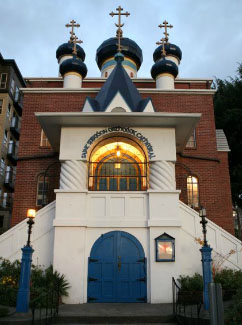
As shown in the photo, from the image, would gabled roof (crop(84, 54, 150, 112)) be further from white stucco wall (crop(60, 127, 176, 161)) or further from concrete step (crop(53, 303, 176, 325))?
concrete step (crop(53, 303, 176, 325))

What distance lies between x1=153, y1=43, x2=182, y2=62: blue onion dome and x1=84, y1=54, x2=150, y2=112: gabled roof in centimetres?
693

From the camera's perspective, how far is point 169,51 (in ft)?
71.8

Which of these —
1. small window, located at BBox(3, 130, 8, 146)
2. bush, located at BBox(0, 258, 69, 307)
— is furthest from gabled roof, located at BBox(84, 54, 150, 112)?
small window, located at BBox(3, 130, 8, 146)

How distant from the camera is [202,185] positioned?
50.4 ft

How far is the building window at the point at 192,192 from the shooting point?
15225 mm

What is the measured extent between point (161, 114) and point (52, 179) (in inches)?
243

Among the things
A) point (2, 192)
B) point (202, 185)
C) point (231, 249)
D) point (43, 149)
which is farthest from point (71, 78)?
point (2, 192)

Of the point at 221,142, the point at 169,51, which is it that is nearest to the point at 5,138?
the point at 169,51

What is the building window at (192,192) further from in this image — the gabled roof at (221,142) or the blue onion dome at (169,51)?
the blue onion dome at (169,51)

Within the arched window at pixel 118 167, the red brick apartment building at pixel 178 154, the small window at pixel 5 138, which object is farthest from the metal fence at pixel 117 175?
the small window at pixel 5 138

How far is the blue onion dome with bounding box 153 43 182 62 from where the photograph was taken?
21.5m

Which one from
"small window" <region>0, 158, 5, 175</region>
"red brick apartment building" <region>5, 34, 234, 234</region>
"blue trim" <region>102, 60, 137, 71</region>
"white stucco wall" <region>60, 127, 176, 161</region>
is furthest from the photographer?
"small window" <region>0, 158, 5, 175</region>

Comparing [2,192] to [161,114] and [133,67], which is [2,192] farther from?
[161,114]

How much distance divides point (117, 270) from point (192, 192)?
5816 millimetres
